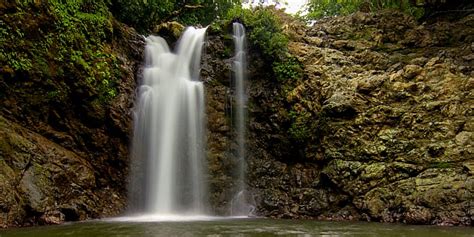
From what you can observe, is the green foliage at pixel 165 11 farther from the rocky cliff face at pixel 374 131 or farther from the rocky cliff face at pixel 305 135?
the rocky cliff face at pixel 374 131

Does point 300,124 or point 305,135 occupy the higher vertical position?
point 300,124

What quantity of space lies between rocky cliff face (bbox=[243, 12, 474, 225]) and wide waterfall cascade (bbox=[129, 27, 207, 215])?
1.68 metres

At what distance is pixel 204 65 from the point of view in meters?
12.8

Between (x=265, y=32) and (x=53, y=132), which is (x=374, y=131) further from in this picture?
(x=53, y=132)

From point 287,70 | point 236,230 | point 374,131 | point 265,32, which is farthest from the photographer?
point 265,32

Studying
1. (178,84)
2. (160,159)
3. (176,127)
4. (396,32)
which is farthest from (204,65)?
(396,32)

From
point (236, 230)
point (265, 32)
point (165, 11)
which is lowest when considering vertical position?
point (236, 230)

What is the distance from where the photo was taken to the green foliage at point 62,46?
9312 millimetres

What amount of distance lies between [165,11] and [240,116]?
7426mm

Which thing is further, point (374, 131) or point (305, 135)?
point (305, 135)

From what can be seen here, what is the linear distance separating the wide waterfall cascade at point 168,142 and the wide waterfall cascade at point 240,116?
0.97 meters

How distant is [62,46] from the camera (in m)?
10.2

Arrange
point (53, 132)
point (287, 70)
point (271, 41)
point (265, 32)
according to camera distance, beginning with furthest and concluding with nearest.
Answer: point (265, 32), point (271, 41), point (287, 70), point (53, 132)

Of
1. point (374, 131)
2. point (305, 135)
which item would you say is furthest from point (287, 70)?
point (374, 131)
